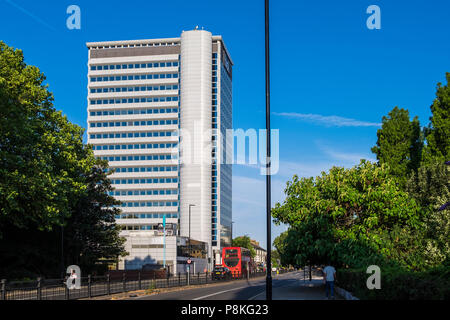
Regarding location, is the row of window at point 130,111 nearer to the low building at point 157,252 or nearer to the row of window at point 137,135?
the row of window at point 137,135

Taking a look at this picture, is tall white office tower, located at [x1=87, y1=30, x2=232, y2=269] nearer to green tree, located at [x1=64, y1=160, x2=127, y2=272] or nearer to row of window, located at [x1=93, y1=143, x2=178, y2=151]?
row of window, located at [x1=93, y1=143, x2=178, y2=151]

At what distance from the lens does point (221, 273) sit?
64062mm

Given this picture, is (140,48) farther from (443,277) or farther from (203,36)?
(443,277)

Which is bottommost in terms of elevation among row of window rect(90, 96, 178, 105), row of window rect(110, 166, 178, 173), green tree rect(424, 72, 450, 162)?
green tree rect(424, 72, 450, 162)

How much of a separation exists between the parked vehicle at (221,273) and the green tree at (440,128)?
32.2 meters

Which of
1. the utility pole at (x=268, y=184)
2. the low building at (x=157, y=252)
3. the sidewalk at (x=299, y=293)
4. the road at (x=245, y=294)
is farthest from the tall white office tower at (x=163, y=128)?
the utility pole at (x=268, y=184)

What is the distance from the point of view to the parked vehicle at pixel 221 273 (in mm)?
62756

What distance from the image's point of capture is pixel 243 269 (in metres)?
70.6

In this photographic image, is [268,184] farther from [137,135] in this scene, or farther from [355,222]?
[137,135]

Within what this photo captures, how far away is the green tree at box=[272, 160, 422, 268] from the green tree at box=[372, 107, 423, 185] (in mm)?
8637

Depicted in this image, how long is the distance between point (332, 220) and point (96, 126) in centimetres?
12706

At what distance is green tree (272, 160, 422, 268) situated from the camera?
31750mm

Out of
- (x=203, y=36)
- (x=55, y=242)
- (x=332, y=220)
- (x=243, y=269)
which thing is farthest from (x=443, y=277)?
(x=203, y=36)

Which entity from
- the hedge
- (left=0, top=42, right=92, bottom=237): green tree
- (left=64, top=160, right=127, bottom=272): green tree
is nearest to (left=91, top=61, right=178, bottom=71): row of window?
(left=64, top=160, right=127, bottom=272): green tree
